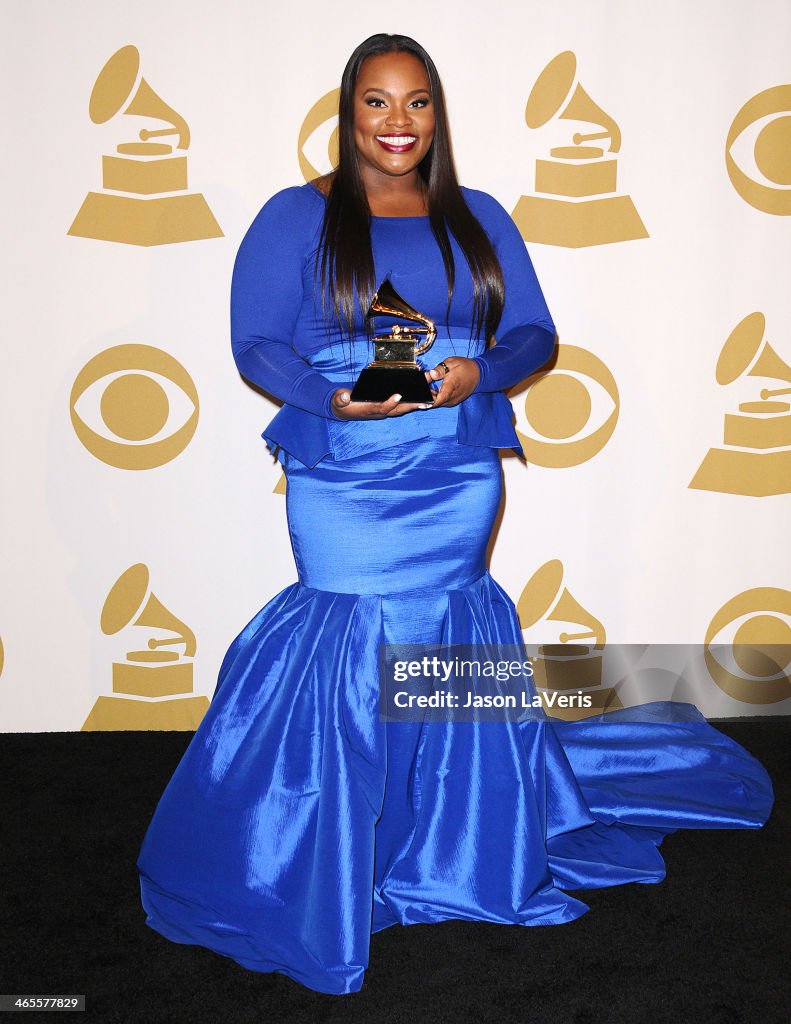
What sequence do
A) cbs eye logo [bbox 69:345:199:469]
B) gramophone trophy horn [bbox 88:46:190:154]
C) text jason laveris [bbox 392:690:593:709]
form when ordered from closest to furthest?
text jason laveris [bbox 392:690:593:709]
gramophone trophy horn [bbox 88:46:190:154]
cbs eye logo [bbox 69:345:199:469]

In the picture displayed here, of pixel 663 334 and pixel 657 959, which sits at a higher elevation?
pixel 663 334

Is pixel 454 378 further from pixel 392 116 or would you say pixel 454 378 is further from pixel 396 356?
pixel 392 116

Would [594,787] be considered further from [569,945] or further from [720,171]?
[720,171]

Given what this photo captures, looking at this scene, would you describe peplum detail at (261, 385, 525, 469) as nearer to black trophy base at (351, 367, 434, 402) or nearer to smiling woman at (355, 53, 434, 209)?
black trophy base at (351, 367, 434, 402)

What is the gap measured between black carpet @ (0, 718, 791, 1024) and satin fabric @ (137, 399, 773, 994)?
2.3 inches

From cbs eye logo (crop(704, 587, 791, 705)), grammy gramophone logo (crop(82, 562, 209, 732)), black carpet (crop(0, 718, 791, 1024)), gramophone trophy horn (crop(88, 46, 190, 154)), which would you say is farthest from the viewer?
cbs eye logo (crop(704, 587, 791, 705))

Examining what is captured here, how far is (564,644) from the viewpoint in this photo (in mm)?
3018

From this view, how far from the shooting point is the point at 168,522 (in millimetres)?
2867

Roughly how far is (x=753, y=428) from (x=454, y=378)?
4.71ft

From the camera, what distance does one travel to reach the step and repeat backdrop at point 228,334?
8.86 ft

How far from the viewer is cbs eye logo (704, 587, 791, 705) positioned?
305cm

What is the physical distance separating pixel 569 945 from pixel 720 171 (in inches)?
80.6

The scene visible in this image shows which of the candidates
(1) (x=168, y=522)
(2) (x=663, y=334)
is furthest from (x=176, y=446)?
(2) (x=663, y=334)

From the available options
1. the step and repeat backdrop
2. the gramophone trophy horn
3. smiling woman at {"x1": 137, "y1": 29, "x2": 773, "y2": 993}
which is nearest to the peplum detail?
smiling woman at {"x1": 137, "y1": 29, "x2": 773, "y2": 993}
